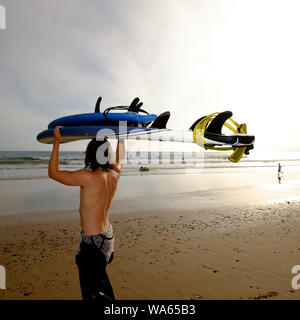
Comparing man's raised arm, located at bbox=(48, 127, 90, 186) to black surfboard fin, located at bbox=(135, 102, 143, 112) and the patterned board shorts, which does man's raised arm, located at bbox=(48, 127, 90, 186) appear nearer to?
the patterned board shorts

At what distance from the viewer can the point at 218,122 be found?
2656mm

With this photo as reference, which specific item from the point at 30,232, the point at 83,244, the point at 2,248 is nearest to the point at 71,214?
the point at 30,232

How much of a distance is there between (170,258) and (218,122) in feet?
11.4

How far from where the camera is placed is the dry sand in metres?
3.83

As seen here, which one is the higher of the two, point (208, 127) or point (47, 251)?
point (208, 127)

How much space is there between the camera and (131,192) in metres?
12.8

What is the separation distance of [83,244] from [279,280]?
11.9ft

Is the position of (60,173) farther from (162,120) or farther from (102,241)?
(162,120)

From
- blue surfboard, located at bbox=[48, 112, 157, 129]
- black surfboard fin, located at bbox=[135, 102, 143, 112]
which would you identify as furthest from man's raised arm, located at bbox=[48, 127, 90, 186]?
black surfboard fin, located at bbox=[135, 102, 143, 112]

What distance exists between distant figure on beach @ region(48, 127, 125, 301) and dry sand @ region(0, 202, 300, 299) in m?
1.66

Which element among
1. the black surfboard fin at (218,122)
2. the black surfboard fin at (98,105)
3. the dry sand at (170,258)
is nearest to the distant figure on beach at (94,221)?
the black surfboard fin at (98,105)
